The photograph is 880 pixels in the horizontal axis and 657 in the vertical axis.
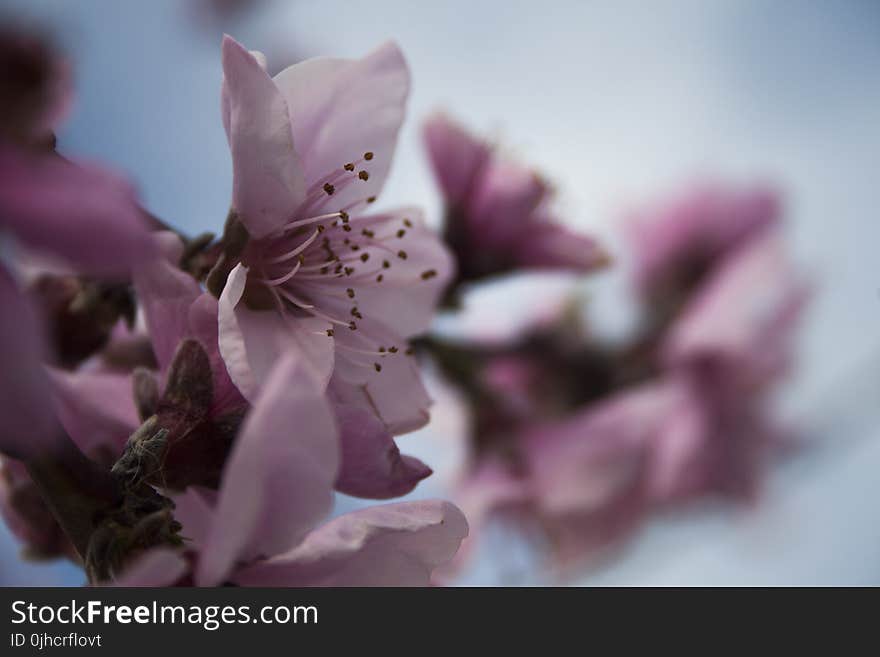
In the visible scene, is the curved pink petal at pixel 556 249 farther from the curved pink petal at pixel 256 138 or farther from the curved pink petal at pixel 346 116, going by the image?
the curved pink petal at pixel 256 138

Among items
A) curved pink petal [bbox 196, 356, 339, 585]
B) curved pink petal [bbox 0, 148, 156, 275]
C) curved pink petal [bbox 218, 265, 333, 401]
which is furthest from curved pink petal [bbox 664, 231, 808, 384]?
curved pink petal [bbox 0, 148, 156, 275]

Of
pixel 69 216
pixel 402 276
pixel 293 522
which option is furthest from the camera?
pixel 402 276

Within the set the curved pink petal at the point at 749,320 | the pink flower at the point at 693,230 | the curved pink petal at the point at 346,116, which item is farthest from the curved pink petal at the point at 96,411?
the pink flower at the point at 693,230

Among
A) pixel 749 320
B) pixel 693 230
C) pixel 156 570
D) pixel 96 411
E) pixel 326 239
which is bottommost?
pixel 156 570

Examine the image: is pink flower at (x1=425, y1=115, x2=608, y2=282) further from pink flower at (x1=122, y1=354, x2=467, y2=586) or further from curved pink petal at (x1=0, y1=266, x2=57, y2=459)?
curved pink petal at (x1=0, y1=266, x2=57, y2=459)
